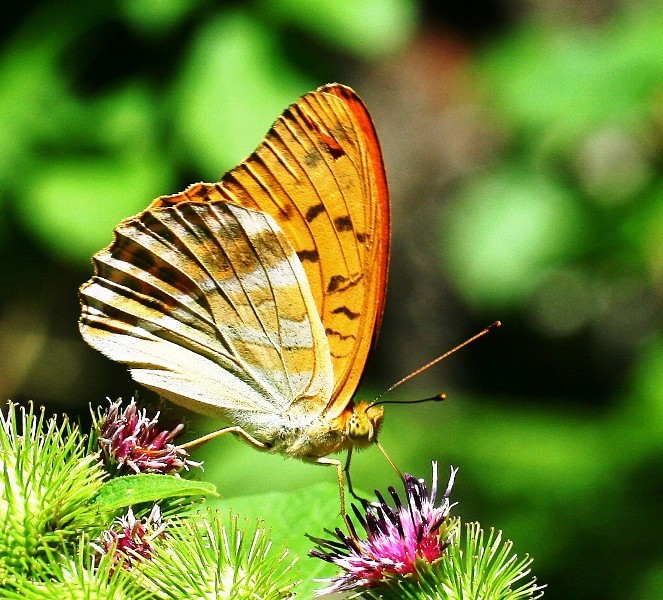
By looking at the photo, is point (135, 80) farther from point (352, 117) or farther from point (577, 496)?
point (577, 496)

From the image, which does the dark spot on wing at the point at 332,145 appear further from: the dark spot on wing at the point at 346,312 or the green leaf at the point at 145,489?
the green leaf at the point at 145,489

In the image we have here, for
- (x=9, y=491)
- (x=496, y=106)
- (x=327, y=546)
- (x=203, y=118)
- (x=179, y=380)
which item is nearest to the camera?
(x=9, y=491)

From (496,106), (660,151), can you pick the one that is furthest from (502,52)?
(660,151)

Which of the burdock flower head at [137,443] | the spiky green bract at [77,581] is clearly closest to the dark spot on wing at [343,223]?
the burdock flower head at [137,443]

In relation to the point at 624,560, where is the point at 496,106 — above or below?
above

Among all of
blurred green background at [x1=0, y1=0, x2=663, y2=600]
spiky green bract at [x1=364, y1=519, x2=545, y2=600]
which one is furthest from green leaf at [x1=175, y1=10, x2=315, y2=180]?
spiky green bract at [x1=364, y1=519, x2=545, y2=600]

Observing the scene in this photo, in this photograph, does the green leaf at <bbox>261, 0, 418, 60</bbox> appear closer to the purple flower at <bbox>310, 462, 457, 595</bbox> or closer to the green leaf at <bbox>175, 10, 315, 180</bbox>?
the green leaf at <bbox>175, 10, 315, 180</bbox>

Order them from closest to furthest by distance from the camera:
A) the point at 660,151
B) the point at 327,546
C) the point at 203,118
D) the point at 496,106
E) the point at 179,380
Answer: the point at 327,546 < the point at 179,380 < the point at 203,118 < the point at 660,151 < the point at 496,106
